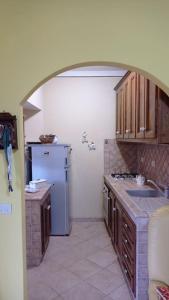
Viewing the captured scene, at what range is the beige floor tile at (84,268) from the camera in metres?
2.75

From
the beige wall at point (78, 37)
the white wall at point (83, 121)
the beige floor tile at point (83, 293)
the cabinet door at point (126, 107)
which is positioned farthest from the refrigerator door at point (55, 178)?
the beige wall at point (78, 37)

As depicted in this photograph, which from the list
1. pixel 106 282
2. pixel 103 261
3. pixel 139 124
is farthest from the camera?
pixel 103 261

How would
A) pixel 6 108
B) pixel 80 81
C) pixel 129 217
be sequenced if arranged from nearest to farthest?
pixel 6 108 < pixel 129 217 < pixel 80 81

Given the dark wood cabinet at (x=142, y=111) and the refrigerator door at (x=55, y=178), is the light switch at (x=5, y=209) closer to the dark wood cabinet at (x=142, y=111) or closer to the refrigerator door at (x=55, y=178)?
the dark wood cabinet at (x=142, y=111)

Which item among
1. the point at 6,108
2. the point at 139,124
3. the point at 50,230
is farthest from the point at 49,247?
the point at 6,108

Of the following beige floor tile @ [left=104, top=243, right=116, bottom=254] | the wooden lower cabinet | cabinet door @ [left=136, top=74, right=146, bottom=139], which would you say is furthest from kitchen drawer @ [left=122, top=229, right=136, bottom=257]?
cabinet door @ [left=136, top=74, right=146, bottom=139]

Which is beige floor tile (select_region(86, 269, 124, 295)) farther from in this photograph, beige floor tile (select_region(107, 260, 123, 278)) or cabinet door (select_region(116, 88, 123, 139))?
cabinet door (select_region(116, 88, 123, 139))

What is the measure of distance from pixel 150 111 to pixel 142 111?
0.27 metres

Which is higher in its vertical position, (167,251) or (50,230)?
(167,251)

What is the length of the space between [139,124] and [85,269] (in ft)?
6.01

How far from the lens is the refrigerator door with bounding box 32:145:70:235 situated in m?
3.75

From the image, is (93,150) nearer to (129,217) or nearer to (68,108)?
(68,108)

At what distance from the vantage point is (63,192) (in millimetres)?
3779

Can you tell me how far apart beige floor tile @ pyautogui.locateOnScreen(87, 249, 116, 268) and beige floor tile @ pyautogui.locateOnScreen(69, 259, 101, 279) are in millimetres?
80
